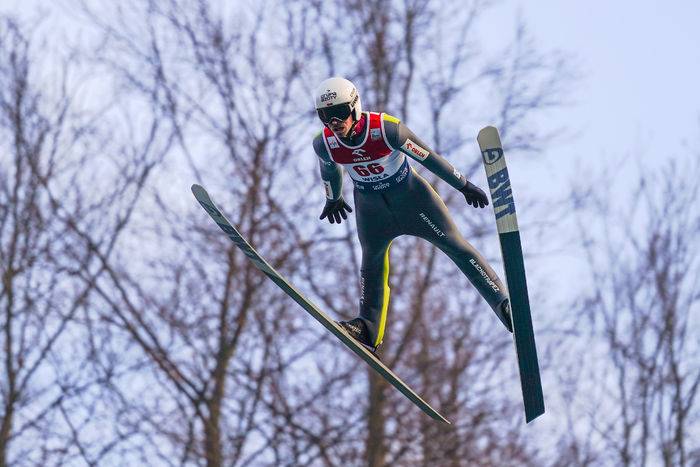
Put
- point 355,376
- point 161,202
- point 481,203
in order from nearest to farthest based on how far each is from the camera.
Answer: point 481,203 < point 355,376 < point 161,202

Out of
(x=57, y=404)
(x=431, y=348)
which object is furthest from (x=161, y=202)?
(x=431, y=348)

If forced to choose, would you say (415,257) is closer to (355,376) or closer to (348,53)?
(355,376)

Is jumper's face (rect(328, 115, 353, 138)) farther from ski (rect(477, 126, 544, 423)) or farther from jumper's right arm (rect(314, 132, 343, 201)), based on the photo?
ski (rect(477, 126, 544, 423))

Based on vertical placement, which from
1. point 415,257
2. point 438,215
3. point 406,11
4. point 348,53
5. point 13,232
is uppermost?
point 406,11

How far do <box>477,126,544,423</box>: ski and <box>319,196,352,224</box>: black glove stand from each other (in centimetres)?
108

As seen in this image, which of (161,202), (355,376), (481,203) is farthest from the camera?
(161,202)

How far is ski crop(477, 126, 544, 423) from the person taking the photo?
4445 millimetres

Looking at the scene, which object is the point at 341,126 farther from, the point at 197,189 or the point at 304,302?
the point at 197,189

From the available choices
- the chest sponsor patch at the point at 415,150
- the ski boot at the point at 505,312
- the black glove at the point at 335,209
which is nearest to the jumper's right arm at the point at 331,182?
the black glove at the point at 335,209

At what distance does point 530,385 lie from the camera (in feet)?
16.2

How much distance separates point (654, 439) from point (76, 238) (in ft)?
31.8

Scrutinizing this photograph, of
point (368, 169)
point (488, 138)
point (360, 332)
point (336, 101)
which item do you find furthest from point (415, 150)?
point (360, 332)

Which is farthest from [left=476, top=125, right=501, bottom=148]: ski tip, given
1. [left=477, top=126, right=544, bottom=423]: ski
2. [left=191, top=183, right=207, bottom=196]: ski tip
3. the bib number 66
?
[left=191, top=183, right=207, bottom=196]: ski tip

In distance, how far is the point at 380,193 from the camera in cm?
484
